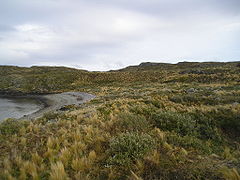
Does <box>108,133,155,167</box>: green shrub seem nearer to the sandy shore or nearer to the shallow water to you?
the sandy shore

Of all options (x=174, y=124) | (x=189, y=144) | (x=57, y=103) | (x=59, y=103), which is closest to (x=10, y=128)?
(x=174, y=124)

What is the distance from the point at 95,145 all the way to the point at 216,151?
4.19 meters

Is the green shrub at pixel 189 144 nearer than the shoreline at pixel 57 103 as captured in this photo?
Yes

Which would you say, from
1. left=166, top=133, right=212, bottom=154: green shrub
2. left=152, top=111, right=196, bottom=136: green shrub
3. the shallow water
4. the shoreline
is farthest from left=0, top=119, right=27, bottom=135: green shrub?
the shallow water

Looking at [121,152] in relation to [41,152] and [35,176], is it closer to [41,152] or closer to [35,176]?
[35,176]

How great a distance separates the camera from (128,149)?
17.6 ft

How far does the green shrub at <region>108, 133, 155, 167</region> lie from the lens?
5004mm

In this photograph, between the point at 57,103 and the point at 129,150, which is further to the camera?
the point at 57,103

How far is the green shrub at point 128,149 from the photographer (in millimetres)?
5004

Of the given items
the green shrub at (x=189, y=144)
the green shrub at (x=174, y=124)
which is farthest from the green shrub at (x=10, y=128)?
the green shrub at (x=189, y=144)

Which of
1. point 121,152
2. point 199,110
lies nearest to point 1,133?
point 121,152

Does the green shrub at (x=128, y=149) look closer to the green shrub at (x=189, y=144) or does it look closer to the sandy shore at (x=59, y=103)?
the green shrub at (x=189, y=144)

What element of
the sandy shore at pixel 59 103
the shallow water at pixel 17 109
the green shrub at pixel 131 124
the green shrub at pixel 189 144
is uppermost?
the green shrub at pixel 131 124

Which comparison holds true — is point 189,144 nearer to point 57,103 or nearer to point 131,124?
point 131,124
